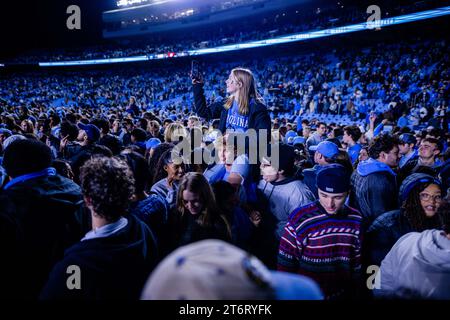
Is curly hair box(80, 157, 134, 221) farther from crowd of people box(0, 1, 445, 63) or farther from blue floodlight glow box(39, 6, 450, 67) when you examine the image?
crowd of people box(0, 1, 445, 63)

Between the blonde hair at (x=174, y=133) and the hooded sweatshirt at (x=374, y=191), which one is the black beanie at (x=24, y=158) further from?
the hooded sweatshirt at (x=374, y=191)

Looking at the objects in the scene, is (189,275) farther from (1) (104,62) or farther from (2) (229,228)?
(1) (104,62)

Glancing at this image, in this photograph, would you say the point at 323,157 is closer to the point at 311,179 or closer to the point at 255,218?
the point at 311,179

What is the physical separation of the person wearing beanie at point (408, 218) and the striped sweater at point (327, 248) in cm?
42

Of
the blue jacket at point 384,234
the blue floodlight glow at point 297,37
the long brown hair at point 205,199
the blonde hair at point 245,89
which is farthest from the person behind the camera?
the blue floodlight glow at point 297,37

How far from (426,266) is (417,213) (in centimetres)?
88

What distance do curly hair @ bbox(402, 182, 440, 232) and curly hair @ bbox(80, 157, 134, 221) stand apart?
2.14m

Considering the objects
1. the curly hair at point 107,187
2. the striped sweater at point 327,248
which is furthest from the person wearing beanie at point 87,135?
the striped sweater at point 327,248

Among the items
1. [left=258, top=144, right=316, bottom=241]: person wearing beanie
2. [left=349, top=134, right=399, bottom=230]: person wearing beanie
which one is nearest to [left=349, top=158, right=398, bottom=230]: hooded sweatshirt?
[left=349, top=134, right=399, bottom=230]: person wearing beanie

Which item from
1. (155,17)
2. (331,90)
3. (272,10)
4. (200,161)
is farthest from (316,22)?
(200,161)

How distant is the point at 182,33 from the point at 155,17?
20.2 ft

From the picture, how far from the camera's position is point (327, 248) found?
2.19 meters

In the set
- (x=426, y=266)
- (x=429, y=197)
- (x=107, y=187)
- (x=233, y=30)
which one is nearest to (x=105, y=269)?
(x=107, y=187)

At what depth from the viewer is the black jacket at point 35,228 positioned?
1806 mm
